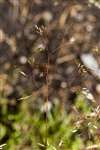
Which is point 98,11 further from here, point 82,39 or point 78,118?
point 78,118

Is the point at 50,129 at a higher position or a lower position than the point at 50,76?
lower

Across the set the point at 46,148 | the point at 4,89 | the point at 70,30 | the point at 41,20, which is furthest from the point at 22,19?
the point at 46,148

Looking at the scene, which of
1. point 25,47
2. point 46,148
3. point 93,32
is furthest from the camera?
point 93,32

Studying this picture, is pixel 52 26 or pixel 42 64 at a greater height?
pixel 52 26

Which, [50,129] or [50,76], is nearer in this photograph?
[50,129]

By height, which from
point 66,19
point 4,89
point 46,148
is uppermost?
point 66,19

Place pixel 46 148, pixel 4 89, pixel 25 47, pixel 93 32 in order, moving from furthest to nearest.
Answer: pixel 93 32 < pixel 25 47 < pixel 4 89 < pixel 46 148

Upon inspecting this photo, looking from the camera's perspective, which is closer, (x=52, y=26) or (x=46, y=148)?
(x=46, y=148)
